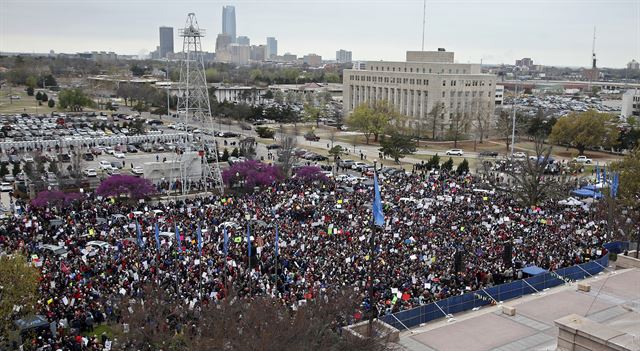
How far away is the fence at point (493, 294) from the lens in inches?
816

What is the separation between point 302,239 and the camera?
28375 mm

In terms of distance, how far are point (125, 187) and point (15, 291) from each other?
2031 cm

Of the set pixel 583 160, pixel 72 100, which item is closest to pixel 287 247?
pixel 583 160

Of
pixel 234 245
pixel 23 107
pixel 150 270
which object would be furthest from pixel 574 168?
pixel 23 107

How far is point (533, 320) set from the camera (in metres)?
21.6

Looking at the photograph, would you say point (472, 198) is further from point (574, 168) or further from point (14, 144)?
point (14, 144)

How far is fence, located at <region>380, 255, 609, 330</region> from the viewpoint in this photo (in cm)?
2073

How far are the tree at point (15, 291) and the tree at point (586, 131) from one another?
60.9 metres

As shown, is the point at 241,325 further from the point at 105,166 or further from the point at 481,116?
the point at 481,116

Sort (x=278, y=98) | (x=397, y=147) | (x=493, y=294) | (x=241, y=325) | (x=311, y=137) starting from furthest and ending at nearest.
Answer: (x=278, y=98) < (x=311, y=137) < (x=397, y=147) < (x=493, y=294) < (x=241, y=325)

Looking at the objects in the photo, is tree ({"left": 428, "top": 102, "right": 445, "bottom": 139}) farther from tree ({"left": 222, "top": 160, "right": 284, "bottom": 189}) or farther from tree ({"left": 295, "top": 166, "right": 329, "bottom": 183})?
tree ({"left": 222, "top": 160, "right": 284, "bottom": 189})

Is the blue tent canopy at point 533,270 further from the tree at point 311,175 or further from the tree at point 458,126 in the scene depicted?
the tree at point 458,126

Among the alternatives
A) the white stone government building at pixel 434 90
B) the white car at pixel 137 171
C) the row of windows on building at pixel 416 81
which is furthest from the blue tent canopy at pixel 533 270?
the row of windows on building at pixel 416 81

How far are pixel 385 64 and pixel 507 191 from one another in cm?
6283
